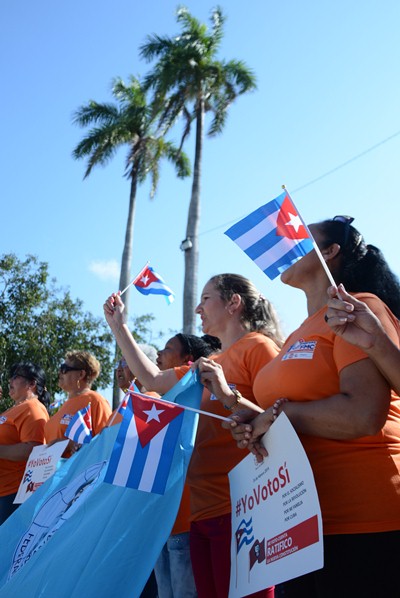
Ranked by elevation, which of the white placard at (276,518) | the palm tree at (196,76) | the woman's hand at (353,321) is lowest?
the white placard at (276,518)

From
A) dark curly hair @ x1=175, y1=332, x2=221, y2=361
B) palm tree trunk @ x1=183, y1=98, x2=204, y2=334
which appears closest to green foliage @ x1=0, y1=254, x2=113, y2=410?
palm tree trunk @ x1=183, y1=98, x2=204, y2=334

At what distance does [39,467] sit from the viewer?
5.47m

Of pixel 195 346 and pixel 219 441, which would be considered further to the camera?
pixel 195 346

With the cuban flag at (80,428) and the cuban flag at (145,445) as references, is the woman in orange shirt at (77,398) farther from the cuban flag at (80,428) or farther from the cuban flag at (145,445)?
the cuban flag at (145,445)

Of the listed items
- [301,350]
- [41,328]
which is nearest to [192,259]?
[41,328]

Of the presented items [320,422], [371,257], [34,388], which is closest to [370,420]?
[320,422]

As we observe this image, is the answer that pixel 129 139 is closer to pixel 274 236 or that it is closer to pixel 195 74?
pixel 195 74

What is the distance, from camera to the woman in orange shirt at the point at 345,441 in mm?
2281

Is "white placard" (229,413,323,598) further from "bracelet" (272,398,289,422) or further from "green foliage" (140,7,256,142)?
"green foliage" (140,7,256,142)

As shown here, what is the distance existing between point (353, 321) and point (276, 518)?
2.59 feet

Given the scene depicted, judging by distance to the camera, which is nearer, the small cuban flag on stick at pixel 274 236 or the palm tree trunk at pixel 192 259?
the small cuban flag on stick at pixel 274 236

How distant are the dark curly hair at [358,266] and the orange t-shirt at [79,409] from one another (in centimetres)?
322

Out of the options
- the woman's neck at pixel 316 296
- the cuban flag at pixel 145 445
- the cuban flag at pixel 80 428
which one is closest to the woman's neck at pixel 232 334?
the cuban flag at pixel 145 445

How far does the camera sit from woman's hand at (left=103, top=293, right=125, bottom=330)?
14.1ft
